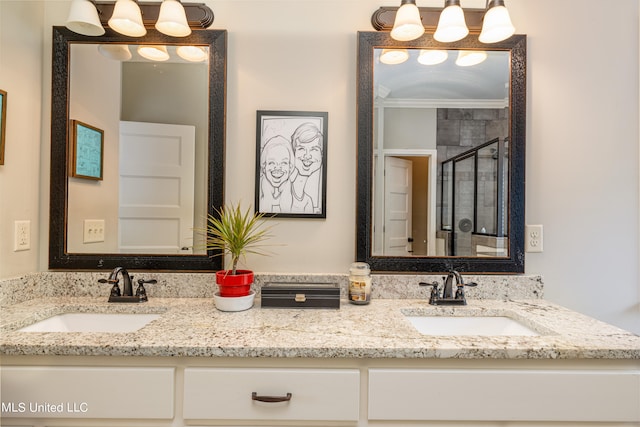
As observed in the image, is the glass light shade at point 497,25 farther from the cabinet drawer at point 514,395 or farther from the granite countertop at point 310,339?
the cabinet drawer at point 514,395

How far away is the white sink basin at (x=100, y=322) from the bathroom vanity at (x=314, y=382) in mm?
347

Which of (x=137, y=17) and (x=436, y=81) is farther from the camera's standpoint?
(x=436, y=81)

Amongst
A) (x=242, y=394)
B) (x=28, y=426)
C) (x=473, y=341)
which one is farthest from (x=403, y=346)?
(x=28, y=426)

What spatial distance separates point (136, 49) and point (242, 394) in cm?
147

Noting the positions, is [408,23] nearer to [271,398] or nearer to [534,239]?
[534,239]

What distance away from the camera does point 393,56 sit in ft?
5.04

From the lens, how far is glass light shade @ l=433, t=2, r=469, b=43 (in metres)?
1.39

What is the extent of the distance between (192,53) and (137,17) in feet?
0.77

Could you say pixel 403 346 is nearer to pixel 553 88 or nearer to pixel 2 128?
pixel 553 88

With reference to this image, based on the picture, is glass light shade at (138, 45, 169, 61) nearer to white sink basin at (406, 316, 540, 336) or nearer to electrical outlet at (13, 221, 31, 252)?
electrical outlet at (13, 221, 31, 252)

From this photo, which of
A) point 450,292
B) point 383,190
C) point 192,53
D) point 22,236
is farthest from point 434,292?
point 22,236

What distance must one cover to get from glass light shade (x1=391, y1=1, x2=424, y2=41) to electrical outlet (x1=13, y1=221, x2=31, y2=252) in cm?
172

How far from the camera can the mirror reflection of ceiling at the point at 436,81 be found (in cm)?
153

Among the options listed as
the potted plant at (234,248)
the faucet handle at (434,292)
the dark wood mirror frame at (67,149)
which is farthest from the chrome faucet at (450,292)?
the dark wood mirror frame at (67,149)
